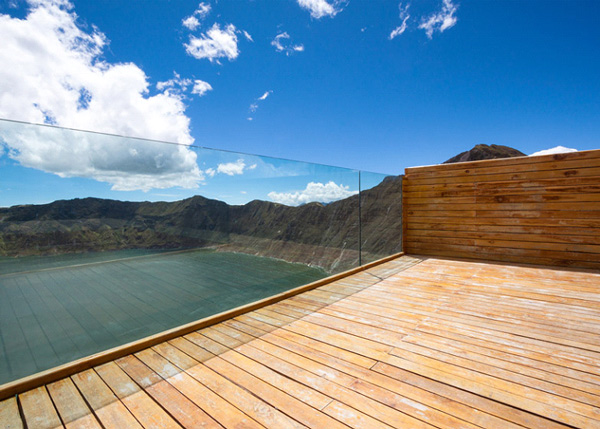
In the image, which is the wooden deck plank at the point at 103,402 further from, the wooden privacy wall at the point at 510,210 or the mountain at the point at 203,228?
the wooden privacy wall at the point at 510,210

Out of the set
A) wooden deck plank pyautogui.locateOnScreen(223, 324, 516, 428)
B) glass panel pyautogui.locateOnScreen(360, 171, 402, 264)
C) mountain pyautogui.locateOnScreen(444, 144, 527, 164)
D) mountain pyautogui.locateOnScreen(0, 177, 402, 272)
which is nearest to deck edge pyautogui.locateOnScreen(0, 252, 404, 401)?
mountain pyautogui.locateOnScreen(0, 177, 402, 272)

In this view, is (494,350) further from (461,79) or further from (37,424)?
(461,79)

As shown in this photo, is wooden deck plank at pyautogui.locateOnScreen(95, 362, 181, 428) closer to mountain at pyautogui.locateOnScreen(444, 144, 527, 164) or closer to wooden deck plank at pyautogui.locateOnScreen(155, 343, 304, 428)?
wooden deck plank at pyautogui.locateOnScreen(155, 343, 304, 428)

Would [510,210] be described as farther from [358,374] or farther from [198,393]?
[198,393]

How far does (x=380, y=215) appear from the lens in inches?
153

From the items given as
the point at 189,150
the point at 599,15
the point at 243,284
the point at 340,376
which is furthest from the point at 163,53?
the point at 599,15

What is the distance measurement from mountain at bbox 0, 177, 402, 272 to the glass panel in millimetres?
13

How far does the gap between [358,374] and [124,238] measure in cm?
147

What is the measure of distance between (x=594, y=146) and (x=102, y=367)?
4.96 metres

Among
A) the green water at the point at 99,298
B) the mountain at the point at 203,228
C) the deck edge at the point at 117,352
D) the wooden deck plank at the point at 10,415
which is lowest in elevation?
the wooden deck plank at the point at 10,415

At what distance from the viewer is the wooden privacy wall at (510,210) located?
3.29 meters

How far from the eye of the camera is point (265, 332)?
5.82 feet

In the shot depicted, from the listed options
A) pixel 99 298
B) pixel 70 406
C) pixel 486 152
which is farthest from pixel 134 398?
pixel 486 152

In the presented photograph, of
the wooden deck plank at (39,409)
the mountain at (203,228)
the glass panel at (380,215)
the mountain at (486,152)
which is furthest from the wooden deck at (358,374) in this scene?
the mountain at (486,152)
